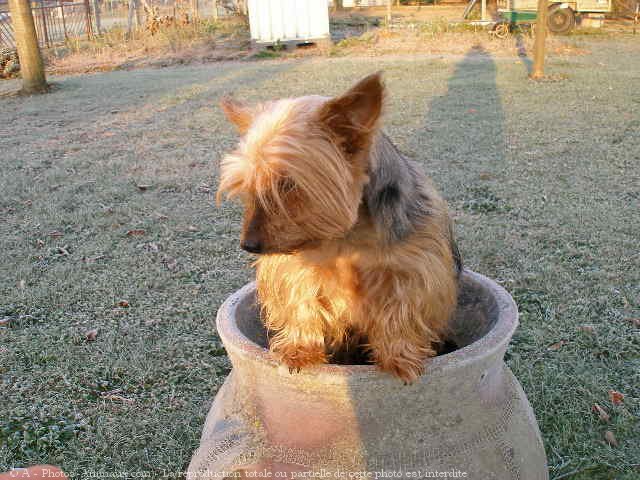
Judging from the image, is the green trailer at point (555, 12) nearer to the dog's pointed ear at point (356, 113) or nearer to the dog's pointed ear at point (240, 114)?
the dog's pointed ear at point (240, 114)

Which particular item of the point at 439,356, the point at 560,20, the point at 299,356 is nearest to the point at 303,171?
the point at 299,356

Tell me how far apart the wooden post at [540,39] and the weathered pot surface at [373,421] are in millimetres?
11909

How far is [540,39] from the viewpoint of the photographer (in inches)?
A: 505

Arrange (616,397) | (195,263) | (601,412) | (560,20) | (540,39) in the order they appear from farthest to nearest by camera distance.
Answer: (560,20) → (540,39) → (195,263) → (616,397) → (601,412)

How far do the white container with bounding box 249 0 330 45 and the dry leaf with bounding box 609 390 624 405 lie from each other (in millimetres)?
18880

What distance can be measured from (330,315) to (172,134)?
787 cm

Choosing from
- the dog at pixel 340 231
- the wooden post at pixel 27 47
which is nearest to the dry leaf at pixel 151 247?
the dog at pixel 340 231

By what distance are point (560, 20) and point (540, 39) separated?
10656mm

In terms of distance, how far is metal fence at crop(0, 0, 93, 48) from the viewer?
22959mm

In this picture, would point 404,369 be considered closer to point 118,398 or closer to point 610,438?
point 610,438

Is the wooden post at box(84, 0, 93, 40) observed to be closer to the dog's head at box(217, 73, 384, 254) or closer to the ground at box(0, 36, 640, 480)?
the ground at box(0, 36, 640, 480)

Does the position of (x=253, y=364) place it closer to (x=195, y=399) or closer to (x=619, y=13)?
(x=195, y=399)

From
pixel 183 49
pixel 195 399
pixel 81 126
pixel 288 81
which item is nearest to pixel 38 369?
pixel 195 399

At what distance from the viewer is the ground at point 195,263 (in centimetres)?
344
